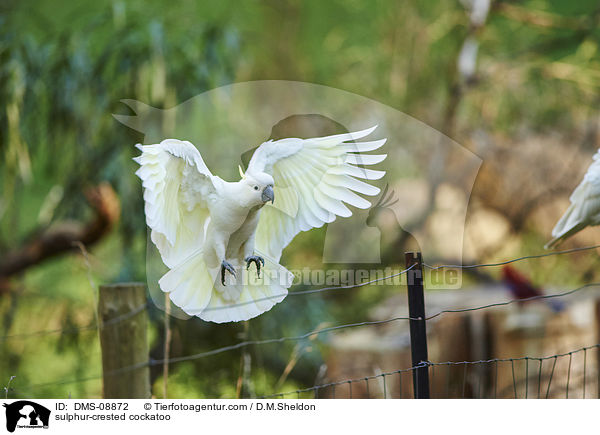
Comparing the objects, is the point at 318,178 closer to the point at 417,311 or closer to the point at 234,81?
the point at 417,311

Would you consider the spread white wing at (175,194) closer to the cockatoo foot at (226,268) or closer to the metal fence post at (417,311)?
the cockatoo foot at (226,268)

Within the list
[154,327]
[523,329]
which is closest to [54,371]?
[154,327]

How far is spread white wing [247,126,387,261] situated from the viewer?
121 cm

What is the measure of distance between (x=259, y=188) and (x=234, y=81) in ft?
4.20

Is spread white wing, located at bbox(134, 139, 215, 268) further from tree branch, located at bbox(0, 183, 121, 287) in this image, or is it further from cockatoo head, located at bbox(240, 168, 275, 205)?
tree branch, located at bbox(0, 183, 121, 287)

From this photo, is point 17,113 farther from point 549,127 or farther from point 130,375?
point 549,127

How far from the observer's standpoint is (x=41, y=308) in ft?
7.75

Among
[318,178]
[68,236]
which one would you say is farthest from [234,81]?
[318,178]

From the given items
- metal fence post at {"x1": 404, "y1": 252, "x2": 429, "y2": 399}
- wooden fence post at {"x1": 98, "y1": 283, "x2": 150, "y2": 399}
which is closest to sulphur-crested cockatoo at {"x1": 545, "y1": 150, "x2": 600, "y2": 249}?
metal fence post at {"x1": 404, "y1": 252, "x2": 429, "y2": 399}

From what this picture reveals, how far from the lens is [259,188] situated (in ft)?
3.54

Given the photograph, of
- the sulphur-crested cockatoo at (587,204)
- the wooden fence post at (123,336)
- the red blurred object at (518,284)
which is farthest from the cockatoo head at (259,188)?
the red blurred object at (518,284)

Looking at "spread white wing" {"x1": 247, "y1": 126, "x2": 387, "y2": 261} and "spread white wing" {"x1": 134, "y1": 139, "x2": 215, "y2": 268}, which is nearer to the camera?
"spread white wing" {"x1": 134, "y1": 139, "x2": 215, "y2": 268}
